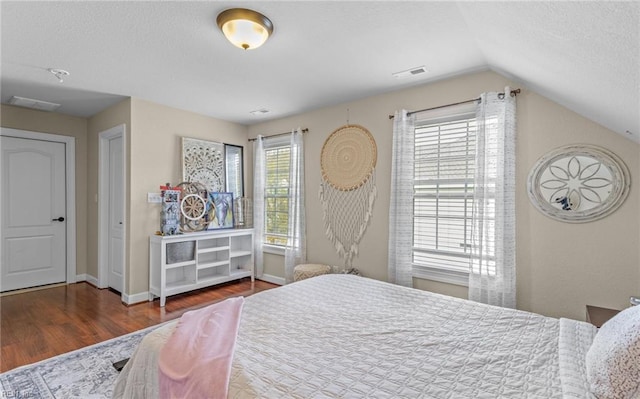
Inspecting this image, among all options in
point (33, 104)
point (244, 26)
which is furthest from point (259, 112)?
point (33, 104)

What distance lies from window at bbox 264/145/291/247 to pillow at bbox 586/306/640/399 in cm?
356

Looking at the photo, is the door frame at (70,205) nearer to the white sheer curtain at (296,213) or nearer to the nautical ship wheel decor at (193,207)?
the nautical ship wheel decor at (193,207)

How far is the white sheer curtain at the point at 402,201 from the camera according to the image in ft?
10.0

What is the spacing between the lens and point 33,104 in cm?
376

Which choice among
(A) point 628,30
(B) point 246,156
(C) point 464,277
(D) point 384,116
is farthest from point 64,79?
(C) point 464,277

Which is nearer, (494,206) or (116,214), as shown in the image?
(494,206)

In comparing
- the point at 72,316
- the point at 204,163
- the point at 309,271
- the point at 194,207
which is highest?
the point at 204,163

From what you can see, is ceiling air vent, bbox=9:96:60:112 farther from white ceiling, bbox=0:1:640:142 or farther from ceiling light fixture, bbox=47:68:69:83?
ceiling light fixture, bbox=47:68:69:83

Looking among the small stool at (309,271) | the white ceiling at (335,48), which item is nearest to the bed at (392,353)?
the white ceiling at (335,48)

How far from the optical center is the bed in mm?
1109

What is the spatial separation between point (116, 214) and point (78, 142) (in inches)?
55.7

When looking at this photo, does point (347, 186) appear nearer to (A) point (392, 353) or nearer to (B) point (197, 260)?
(B) point (197, 260)

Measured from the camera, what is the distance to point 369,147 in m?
3.43

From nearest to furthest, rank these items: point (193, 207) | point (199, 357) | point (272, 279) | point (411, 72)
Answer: point (199, 357) < point (411, 72) < point (193, 207) < point (272, 279)
